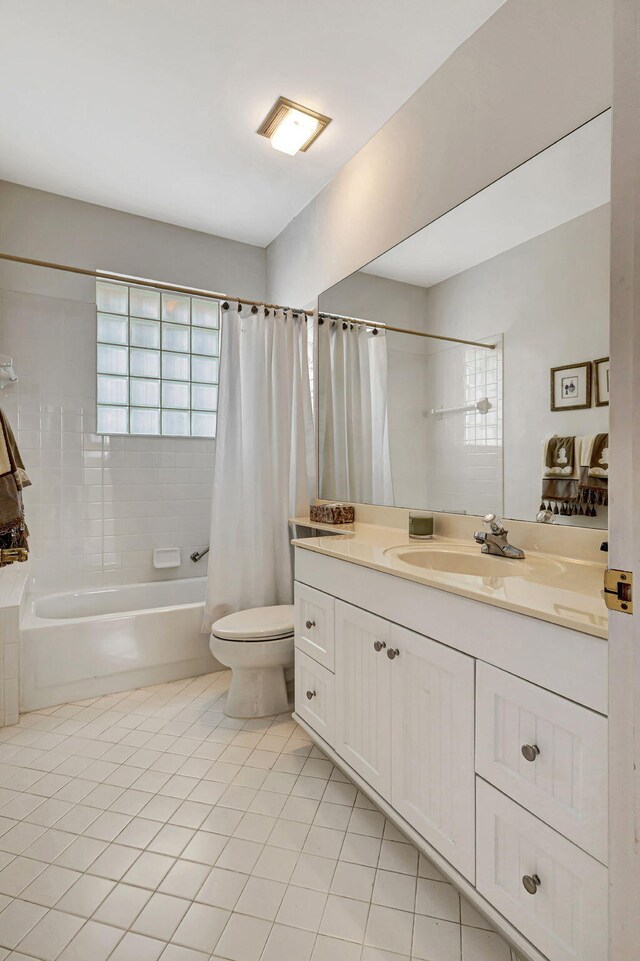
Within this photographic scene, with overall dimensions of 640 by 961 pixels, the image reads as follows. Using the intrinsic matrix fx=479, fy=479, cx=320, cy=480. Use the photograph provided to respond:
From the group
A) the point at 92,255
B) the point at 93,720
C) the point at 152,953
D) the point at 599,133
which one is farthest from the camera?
the point at 92,255

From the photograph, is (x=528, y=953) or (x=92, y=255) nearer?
(x=528, y=953)

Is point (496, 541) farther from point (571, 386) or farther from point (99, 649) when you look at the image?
point (99, 649)

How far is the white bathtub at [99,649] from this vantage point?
211 centimetres

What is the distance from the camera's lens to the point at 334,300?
243 centimetres

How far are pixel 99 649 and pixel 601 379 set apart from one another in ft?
7.46

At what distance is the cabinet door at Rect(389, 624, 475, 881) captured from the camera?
1061 millimetres

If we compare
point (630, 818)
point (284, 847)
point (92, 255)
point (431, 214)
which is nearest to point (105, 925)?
point (284, 847)

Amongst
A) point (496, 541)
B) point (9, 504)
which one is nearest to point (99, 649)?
point (9, 504)

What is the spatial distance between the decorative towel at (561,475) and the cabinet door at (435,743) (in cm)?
59

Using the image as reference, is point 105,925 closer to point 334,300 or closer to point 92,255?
point 334,300

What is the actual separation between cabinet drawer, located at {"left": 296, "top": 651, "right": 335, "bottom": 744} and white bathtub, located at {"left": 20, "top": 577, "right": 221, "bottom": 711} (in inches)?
32.5

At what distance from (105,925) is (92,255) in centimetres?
294

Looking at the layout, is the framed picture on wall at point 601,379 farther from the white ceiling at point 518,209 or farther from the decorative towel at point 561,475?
the white ceiling at point 518,209

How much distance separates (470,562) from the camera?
1485 millimetres
